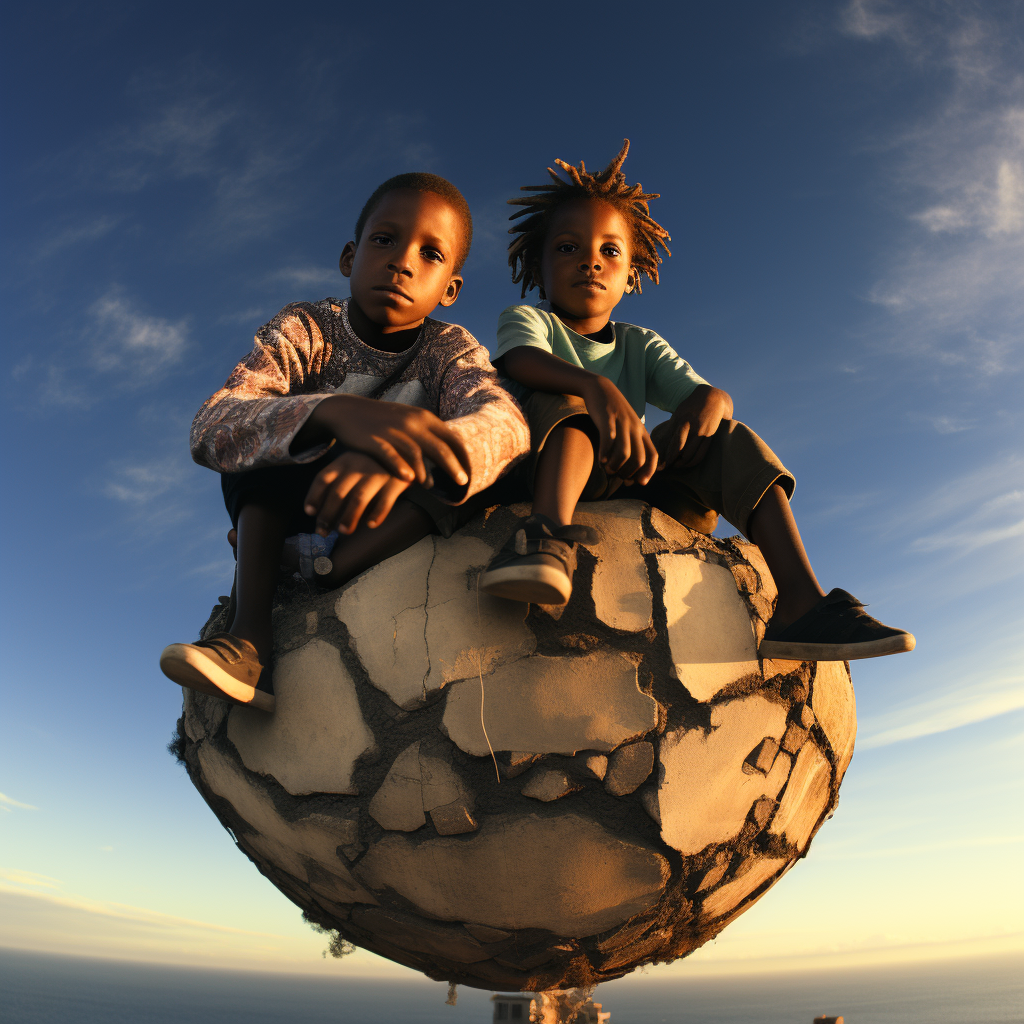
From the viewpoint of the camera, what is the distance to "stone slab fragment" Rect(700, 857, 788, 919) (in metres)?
2.00

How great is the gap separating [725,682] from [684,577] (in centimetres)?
28

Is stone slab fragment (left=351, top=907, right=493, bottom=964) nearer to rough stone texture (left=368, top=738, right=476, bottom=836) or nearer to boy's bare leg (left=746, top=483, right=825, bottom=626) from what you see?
rough stone texture (left=368, top=738, right=476, bottom=836)

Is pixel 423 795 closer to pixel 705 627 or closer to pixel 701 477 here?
pixel 705 627

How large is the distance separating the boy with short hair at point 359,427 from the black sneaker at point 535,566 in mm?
169

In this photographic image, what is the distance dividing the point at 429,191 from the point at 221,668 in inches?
61.3

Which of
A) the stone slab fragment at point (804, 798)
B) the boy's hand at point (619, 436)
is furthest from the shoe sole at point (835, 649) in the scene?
the boy's hand at point (619, 436)

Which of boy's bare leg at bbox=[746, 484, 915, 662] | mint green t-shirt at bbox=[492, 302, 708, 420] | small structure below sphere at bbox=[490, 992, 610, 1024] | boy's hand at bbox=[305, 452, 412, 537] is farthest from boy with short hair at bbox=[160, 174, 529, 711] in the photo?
small structure below sphere at bbox=[490, 992, 610, 1024]

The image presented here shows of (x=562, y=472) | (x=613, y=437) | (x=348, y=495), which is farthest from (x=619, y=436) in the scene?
(x=348, y=495)

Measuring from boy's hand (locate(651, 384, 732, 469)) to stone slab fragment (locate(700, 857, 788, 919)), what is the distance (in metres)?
1.13

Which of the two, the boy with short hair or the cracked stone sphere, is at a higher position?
the boy with short hair

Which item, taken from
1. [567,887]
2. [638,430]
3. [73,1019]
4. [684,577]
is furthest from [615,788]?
[73,1019]

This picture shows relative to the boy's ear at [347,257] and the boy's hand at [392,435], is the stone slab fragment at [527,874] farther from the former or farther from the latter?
the boy's ear at [347,257]

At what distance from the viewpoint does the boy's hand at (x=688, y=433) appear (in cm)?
214

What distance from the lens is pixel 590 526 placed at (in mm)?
1922
